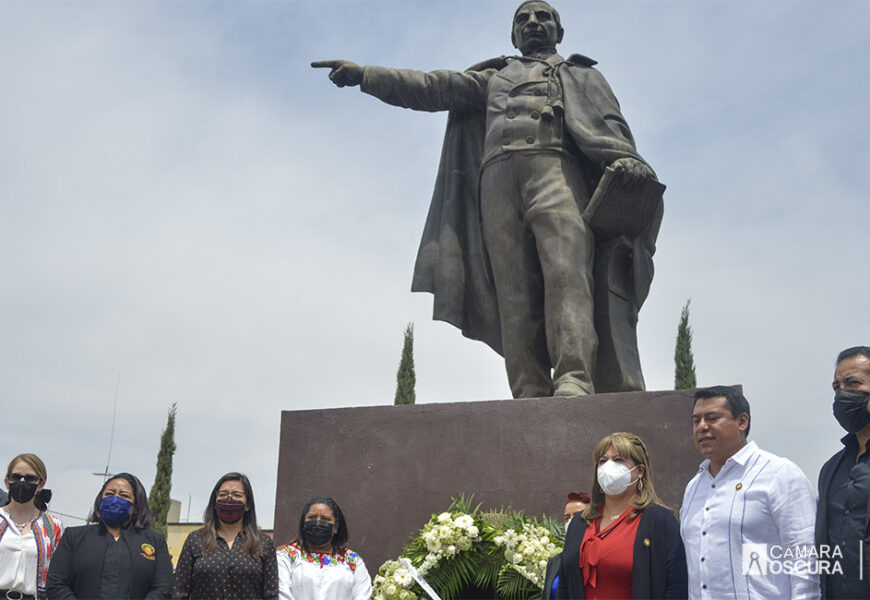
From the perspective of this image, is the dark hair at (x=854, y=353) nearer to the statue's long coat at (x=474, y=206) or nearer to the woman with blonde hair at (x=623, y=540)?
the woman with blonde hair at (x=623, y=540)

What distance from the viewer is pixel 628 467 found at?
162 inches

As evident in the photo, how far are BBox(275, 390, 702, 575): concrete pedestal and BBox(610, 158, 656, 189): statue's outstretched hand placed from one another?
158 cm

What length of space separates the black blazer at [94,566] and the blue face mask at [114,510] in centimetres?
6

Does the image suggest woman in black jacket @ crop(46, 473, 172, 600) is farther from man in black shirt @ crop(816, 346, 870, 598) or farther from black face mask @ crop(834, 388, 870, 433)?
black face mask @ crop(834, 388, 870, 433)

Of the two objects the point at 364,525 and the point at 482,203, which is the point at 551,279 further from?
the point at 364,525

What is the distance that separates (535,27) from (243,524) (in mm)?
4451

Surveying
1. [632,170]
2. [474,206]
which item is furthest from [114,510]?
[632,170]

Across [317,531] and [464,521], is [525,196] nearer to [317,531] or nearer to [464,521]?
[464,521]

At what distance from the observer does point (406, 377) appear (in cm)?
2553

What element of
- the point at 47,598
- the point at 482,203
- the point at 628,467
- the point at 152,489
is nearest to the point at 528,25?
the point at 482,203

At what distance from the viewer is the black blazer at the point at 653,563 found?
382 centimetres

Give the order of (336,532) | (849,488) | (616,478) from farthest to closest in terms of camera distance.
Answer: (336,532)
(616,478)
(849,488)

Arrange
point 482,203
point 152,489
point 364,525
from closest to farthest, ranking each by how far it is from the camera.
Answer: point 364,525 → point 482,203 → point 152,489

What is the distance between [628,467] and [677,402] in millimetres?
1741
